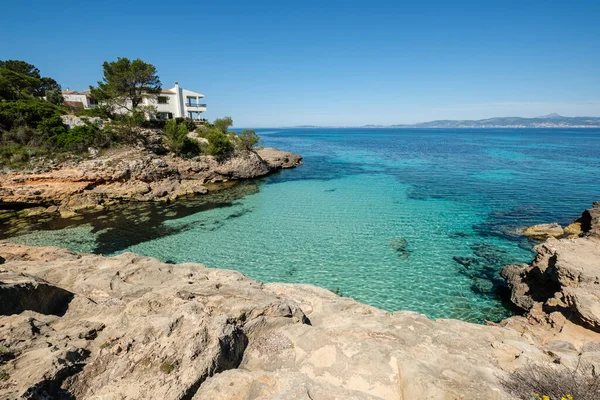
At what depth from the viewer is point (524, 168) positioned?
4462 centimetres

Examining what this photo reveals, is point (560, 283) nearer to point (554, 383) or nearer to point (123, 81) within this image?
point (554, 383)

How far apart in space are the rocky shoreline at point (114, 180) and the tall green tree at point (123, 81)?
14.6 m

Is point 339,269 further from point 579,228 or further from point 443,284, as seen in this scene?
point 579,228

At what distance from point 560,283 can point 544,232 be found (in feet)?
32.5

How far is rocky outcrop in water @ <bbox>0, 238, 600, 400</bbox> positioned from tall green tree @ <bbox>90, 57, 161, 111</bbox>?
43.3 metres

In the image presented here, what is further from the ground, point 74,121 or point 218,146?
point 74,121

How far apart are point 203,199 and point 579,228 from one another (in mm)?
31142

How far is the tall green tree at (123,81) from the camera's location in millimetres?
43594

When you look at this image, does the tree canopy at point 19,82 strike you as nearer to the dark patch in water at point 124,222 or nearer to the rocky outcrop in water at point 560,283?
the dark patch in water at point 124,222

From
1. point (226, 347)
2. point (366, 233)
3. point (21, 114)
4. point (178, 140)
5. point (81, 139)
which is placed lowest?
point (366, 233)

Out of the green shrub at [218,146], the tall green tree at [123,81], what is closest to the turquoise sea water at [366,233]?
the green shrub at [218,146]

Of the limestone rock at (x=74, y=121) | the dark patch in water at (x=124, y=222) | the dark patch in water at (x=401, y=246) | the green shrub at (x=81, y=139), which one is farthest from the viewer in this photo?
the limestone rock at (x=74, y=121)

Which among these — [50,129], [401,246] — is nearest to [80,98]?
[50,129]

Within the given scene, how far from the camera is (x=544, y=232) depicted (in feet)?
61.7
